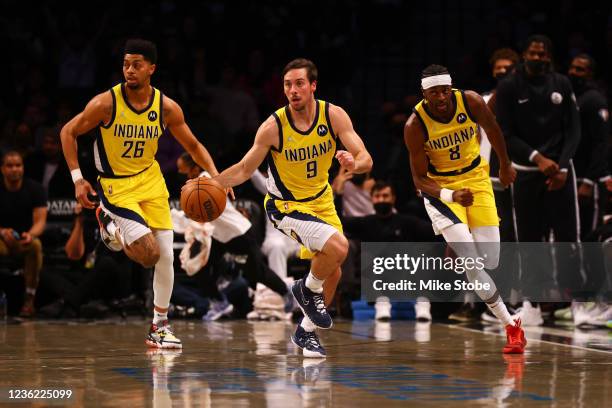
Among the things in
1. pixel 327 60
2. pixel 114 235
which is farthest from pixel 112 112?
pixel 327 60

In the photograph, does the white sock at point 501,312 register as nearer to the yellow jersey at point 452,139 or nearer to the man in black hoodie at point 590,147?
the yellow jersey at point 452,139

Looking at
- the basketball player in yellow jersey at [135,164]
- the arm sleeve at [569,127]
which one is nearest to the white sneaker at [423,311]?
the arm sleeve at [569,127]

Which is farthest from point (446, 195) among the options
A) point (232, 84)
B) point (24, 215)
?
point (232, 84)

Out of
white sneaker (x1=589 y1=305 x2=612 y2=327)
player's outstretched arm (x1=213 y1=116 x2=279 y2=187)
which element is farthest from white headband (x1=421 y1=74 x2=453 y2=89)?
white sneaker (x1=589 y1=305 x2=612 y2=327)

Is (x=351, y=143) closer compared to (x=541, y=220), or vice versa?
(x=351, y=143)

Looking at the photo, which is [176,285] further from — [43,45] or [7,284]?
[43,45]

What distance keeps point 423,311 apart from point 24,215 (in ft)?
13.7

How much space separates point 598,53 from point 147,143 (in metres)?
7.70

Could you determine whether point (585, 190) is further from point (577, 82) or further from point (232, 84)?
point (232, 84)

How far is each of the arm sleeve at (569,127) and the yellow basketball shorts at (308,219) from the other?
3.14 m

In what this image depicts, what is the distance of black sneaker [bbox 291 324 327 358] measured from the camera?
26.9 feet

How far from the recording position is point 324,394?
20.7ft

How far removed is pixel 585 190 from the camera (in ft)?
37.7

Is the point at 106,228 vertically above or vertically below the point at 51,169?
below
